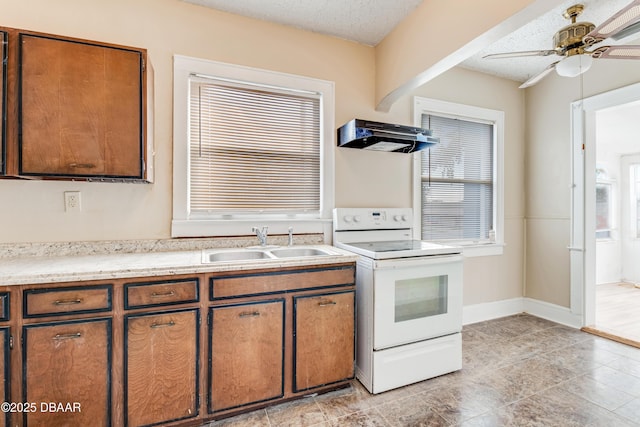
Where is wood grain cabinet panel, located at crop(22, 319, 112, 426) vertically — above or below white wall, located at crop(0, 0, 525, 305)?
below

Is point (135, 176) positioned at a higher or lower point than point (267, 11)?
lower

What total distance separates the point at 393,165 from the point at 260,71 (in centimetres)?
145

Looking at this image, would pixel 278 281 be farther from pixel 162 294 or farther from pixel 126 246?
pixel 126 246

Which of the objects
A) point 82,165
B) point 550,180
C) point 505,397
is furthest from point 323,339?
point 550,180

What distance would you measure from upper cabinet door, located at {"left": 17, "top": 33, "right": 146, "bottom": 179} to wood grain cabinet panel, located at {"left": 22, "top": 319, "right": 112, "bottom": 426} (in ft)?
2.81

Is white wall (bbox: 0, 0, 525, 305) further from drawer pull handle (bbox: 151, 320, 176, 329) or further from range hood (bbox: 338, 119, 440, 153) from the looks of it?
drawer pull handle (bbox: 151, 320, 176, 329)

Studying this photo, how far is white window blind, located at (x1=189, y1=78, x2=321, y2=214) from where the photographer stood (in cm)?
228

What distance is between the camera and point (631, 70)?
2705 mm

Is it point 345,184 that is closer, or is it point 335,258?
point 335,258

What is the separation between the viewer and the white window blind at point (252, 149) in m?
2.28

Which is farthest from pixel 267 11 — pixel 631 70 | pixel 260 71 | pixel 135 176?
pixel 631 70

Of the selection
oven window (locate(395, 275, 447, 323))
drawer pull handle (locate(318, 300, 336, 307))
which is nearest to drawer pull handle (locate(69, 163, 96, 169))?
drawer pull handle (locate(318, 300, 336, 307))

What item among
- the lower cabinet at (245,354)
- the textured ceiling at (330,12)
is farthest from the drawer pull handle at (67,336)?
the textured ceiling at (330,12)

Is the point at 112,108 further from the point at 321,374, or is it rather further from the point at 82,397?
the point at 321,374
